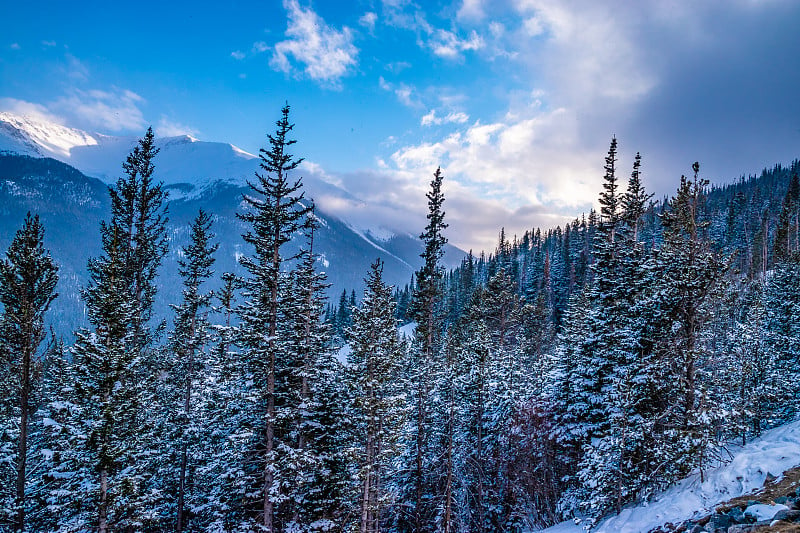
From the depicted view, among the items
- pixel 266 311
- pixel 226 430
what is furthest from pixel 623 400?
pixel 226 430

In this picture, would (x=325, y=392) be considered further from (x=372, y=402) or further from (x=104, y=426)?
(x=104, y=426)

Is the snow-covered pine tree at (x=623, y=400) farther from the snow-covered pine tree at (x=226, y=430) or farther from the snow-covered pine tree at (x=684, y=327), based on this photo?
the snow-covered pine tree at (x=226, y=430)

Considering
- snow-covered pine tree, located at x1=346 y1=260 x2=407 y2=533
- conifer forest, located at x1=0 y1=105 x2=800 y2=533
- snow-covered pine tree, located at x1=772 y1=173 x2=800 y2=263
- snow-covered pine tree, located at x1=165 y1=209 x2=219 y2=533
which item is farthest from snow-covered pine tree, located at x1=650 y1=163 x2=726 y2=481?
snow-covered pine tree, located at x1=772 y1=173 x2=800 y2=263

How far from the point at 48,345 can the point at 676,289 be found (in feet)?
81.1

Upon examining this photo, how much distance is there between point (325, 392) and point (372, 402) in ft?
8.62

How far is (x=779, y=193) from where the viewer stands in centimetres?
12900

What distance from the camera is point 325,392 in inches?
714

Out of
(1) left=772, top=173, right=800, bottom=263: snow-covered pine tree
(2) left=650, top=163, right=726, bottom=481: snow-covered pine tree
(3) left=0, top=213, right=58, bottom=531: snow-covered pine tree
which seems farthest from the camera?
(1) left=772, top=173, right=800, bottom=263: snow-covered pine tree

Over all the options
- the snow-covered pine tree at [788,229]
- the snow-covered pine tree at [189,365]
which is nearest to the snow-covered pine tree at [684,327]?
the snow-covered pine tree at [189,365]

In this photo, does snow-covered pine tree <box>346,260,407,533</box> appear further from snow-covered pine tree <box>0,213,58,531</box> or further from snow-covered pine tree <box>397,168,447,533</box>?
snow-covered pine tree <box>0,213,58,531</box>

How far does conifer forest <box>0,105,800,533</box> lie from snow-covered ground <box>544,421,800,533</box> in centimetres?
53

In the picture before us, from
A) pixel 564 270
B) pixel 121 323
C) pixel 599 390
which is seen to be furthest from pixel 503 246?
pixel 121 323

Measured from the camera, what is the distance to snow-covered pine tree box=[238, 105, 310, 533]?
15.9 metres

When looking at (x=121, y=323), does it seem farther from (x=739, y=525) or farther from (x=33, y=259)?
(x=739, y=525)
